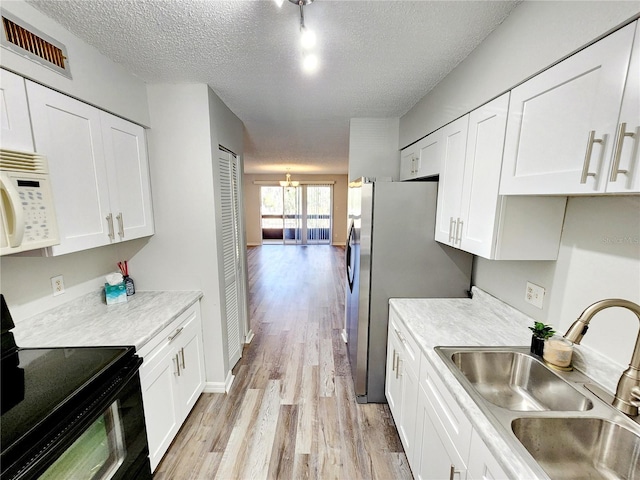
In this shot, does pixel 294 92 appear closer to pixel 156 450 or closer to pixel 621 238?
pixel 621 238

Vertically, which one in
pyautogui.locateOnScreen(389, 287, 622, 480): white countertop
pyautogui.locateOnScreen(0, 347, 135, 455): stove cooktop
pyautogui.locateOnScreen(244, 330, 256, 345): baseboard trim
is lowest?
pyautogui.locateOnScreen(244, 330, 256, 345): baseboard trim

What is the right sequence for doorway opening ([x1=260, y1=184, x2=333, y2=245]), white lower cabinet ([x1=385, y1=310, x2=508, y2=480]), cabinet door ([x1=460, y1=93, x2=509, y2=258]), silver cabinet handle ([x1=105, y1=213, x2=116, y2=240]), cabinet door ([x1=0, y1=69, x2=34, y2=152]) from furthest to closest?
doorway opening ([x1=260, y1=184, x2=333, y2=245])
silver cabinet handle ([x1=105, y1=213, x2=116, y2=240])
cabinet door ([x1=460, y1=93, x2=509, y2=258])
cabinet door ([x1=0, y1=69, x2=34, y2=152])
white lower cabinet ([x1=385, y1=310, x2=508, y2=480])

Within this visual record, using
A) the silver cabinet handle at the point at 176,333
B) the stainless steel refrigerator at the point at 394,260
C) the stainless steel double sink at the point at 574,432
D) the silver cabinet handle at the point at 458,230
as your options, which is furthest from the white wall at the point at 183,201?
the stainless steel double sink at the point at 574,432

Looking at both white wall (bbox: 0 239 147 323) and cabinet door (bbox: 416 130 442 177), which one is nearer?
white wall (bbox: 0 239 147 323)

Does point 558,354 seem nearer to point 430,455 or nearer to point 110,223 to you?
point 430,455

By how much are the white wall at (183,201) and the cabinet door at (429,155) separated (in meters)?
1.67

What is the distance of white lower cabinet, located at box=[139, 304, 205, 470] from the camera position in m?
1.52

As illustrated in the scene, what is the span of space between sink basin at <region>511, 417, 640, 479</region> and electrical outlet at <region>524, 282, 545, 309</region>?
2.06ft

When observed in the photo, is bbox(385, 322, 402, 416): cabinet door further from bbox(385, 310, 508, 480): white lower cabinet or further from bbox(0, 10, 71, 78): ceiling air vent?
bbox(0, 10, 71, 78): ceiling air vent

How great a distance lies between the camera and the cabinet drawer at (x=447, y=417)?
996 millimetres

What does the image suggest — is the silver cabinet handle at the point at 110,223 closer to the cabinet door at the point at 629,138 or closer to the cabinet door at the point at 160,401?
the cabinet door at the point at 160,401

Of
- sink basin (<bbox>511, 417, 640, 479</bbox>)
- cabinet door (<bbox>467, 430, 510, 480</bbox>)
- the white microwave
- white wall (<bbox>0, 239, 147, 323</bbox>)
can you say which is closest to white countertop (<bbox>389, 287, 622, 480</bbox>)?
cabinet door (<bbox>467, 430, 510, 480</bbox>)

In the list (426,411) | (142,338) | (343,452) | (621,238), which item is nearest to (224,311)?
(142,338)

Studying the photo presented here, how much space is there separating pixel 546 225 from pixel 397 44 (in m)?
1.22
